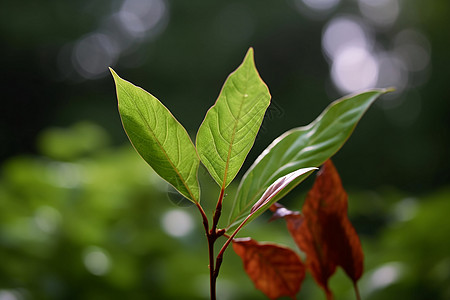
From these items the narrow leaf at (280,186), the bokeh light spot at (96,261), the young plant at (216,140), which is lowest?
the narrow leaf at (280,186)

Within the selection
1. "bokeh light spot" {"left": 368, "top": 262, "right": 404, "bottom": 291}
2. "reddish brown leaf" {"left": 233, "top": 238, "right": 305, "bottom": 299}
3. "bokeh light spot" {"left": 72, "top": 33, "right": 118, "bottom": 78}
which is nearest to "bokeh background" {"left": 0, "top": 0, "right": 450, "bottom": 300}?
"bokeh light spot" {"left": 72, "top": 33, "right": 118, "bottom": 78}

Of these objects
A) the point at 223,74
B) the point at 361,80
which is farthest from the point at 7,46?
the point at 361,80

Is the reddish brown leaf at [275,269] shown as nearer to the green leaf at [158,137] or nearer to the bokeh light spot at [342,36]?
the green leaf at [158,137]

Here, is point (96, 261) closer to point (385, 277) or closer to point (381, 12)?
point (385, 277)

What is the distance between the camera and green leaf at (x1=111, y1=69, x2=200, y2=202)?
0.19m

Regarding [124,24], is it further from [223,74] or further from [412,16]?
[412,16]

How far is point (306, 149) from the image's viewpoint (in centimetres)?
23

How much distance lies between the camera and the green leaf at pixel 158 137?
0.62 ft

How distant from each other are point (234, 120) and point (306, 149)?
5 cm

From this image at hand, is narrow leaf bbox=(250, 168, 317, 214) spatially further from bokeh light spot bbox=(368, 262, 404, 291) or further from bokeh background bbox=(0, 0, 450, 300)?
bokeh background bbox=(0, 0, 450, 300)

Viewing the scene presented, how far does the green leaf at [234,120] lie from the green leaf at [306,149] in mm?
31

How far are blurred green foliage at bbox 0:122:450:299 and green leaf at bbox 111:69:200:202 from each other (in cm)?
40

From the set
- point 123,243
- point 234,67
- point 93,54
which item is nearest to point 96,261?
point 123,243

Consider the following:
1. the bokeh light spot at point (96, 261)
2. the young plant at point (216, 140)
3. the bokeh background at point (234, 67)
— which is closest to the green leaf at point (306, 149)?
the young plant at point (216, 140)
